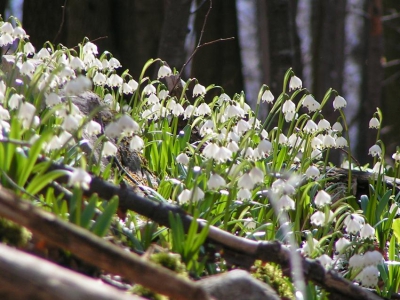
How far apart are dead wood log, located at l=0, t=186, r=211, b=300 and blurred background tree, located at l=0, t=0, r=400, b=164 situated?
341 cm

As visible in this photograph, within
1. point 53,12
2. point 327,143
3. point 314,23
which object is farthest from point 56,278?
point 314,23

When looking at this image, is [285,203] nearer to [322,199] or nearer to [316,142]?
[322,199]

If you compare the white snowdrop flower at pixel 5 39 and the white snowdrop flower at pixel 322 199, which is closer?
the white snowdrop flower at pixel 322 199

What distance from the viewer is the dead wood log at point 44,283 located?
1.34 metres

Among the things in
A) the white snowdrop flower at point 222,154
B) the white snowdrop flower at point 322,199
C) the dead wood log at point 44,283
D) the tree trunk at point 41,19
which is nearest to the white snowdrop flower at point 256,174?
the white snowdrop flower at point 222,154

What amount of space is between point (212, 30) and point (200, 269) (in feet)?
25.7

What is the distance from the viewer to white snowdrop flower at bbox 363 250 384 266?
8.18ft

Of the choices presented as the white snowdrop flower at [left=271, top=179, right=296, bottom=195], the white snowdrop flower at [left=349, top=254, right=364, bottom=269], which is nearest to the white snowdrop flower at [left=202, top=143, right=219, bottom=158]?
the white snowdrop flower at [left=271, top=179, right=296, bottom=195]

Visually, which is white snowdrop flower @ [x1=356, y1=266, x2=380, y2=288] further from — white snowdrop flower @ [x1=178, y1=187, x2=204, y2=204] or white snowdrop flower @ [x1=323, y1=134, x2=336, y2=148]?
white snowdrop flower @ [x1=323, y1=134, x2=336, y2=148]

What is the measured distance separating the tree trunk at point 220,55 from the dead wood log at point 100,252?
8221 millimetres

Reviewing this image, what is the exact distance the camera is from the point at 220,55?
996cm

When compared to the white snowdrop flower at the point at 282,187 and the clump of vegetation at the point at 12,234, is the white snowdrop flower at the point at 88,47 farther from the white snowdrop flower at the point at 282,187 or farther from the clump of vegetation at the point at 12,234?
the clump of vegetation at the point at 12,234

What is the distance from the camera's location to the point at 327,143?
12.0 feet

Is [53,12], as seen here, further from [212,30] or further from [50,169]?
[50,169]
